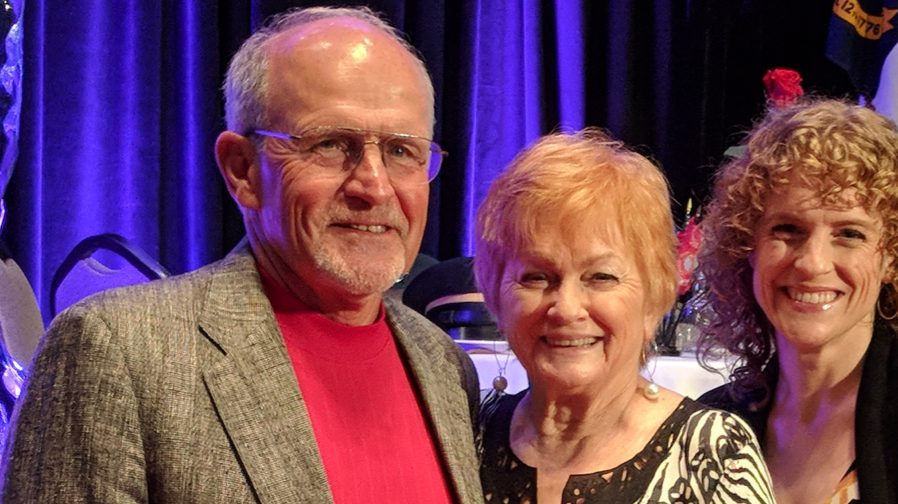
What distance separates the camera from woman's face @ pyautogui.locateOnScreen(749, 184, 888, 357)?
1.97 metres

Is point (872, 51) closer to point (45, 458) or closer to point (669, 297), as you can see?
point (669, 297)

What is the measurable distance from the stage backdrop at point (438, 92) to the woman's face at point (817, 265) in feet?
8.36

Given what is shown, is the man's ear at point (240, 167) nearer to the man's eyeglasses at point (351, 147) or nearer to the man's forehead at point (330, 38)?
the man's eyeglasses at point (351, 147)

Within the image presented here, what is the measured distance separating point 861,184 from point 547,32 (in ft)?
9.87

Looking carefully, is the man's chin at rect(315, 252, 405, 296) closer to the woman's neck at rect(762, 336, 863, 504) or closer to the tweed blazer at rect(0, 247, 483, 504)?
the tweed blazer at rect(0, 247, 483, 504)

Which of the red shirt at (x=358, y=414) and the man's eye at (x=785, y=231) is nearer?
the red shirt at (x=358, y=414)

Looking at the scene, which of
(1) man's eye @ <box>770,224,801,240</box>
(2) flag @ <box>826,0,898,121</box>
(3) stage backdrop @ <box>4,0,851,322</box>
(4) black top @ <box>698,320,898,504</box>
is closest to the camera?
(4) black top @ <box>698,320,898,504</box>

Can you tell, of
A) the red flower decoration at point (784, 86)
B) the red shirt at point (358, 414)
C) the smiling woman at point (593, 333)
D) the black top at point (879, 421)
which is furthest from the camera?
the red flower decoration at point (784, 86)

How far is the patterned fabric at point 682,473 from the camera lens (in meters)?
1.68

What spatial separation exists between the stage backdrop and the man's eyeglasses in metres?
2.52

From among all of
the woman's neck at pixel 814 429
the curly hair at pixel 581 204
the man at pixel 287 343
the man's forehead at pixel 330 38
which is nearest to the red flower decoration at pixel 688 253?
the woman's neck at pixel 814 429

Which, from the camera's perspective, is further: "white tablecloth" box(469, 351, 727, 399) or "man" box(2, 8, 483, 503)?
"white tablecloth" box(469, 351, 727, 399)

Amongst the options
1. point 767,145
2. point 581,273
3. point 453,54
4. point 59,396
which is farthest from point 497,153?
point 59,396

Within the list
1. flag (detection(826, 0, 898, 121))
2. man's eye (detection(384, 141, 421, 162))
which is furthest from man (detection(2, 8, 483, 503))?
flag (detection(826, 0, 898, 121))
